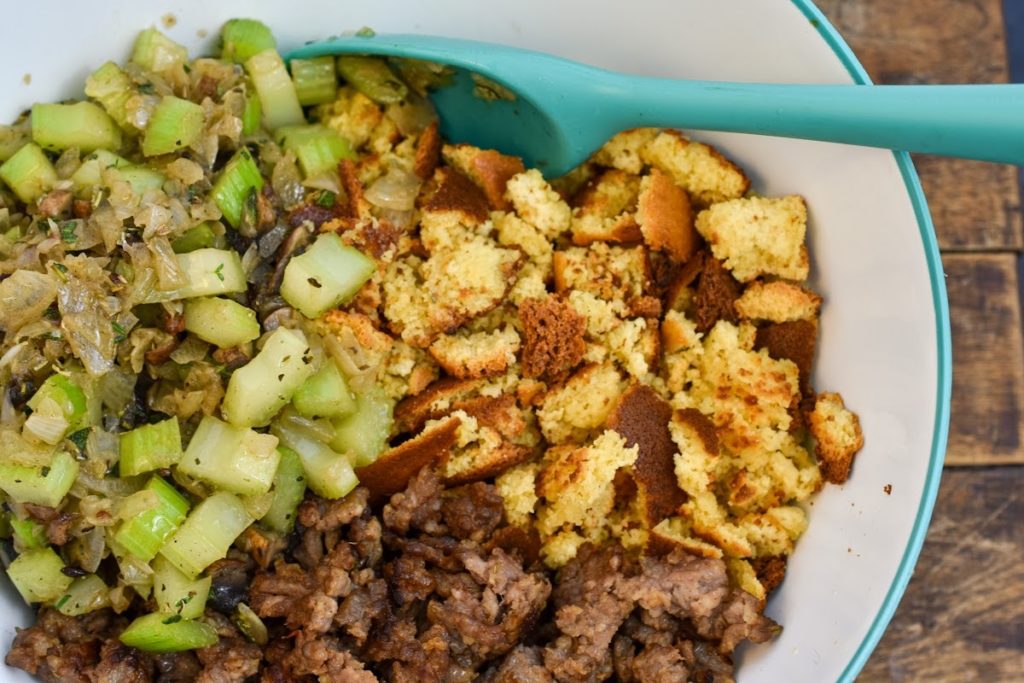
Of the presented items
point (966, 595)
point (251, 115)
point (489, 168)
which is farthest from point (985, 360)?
point (251, 115)

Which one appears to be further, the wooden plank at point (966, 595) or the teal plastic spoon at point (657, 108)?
the wooden plank at point (966, 595)

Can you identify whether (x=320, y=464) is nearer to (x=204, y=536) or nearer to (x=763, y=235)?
(x=204, y=536)

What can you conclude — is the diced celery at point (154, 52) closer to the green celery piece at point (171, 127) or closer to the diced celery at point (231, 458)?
the green celery piece at point (171, 127)

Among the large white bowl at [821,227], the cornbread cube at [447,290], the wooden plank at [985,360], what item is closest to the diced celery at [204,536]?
the large white bowl at [821,227]

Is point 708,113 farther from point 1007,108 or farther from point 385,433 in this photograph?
point 385,433

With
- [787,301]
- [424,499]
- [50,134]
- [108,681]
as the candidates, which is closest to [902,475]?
[787,301]

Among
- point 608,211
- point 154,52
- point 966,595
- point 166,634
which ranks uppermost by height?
point 154,52

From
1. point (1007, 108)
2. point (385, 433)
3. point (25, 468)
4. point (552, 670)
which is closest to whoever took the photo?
point (1007, 108)
